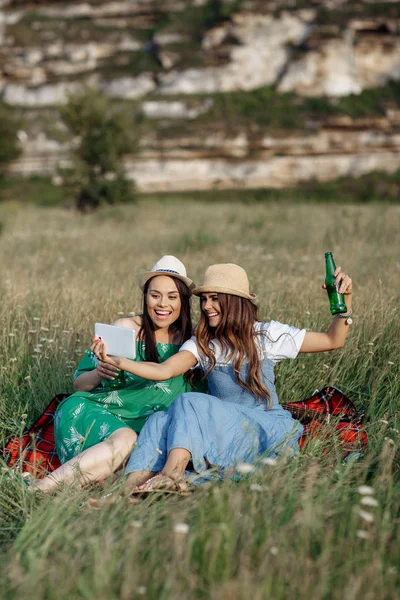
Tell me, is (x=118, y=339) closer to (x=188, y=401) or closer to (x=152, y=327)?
(x=188, y=401)

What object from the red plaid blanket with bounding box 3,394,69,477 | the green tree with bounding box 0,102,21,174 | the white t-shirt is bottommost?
the red plaid blanket with bounding box 3,394,69,477

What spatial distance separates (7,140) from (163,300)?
33.2 m

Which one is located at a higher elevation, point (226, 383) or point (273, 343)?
point (273, 343)

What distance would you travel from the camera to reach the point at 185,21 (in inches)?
1875

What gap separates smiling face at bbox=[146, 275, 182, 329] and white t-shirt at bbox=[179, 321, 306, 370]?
0.24m

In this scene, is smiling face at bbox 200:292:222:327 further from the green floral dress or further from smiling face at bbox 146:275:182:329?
the green floral dress

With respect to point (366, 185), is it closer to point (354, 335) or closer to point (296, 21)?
point (296, 21)

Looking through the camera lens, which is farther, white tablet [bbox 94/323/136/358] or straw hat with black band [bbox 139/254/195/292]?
straw hat with black band [bbox 139/254/195/292]

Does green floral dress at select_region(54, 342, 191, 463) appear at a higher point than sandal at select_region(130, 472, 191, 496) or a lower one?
higher

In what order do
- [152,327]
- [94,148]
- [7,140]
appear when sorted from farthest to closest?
[7,140] → [94,148] → [152,327]

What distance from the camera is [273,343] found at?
12.6 feet

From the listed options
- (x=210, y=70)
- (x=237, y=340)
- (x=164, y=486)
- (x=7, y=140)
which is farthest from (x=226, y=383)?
(x=210, y=70)

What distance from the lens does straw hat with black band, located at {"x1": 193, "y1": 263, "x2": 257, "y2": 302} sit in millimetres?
3719

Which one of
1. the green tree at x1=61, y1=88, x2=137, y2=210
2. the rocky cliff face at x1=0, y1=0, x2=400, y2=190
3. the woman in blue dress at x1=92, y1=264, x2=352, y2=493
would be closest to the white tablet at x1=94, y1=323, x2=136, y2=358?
the woman in blue dress at x1=92, y1=264, x2=352, y2=493
